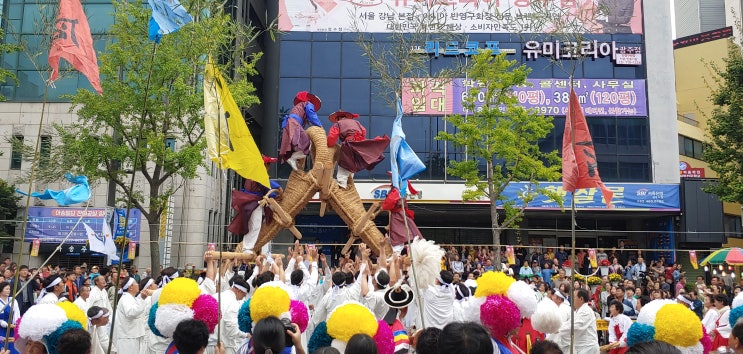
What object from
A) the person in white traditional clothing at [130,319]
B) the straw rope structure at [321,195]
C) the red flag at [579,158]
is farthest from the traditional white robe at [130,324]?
the red flag at [579,158]

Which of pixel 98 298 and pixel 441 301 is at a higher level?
pixel 441 301

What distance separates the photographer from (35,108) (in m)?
24.3

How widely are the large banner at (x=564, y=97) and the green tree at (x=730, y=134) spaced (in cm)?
452

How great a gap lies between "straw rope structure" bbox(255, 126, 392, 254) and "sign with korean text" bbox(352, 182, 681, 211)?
1373 centimetres

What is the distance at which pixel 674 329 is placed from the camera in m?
4.80

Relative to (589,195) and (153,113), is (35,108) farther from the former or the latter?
(589,195)

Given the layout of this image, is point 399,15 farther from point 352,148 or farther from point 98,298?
point 98,298

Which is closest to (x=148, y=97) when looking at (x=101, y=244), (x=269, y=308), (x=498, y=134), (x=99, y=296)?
(x=101, y=244)

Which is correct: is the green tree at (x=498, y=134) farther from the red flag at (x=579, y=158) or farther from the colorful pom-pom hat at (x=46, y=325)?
the colorful pom-pom hat at (x=46, y=325)

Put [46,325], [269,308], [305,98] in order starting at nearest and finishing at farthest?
[46,325] → [269,308] → [305,98]

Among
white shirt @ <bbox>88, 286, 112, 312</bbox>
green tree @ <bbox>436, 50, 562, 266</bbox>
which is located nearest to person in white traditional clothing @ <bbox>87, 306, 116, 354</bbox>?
white shirt @ <bbox>88, 286, 112, 312</bbox>

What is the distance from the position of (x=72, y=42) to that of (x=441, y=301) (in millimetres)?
4739

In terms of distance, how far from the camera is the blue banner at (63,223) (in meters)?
21.1

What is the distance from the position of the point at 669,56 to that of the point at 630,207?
23.6 feet
